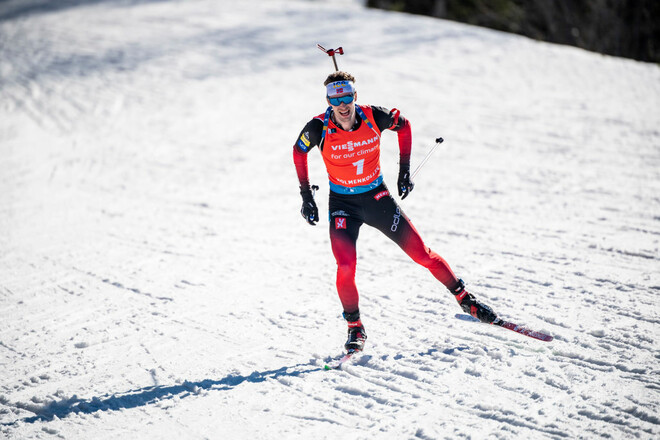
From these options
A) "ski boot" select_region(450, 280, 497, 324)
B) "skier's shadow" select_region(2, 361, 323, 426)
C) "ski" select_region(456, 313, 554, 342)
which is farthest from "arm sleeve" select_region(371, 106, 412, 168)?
"skier's shadow" select_region(2, 361, 323, 426)

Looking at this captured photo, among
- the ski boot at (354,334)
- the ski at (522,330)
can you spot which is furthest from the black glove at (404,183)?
the ski at (522,330)

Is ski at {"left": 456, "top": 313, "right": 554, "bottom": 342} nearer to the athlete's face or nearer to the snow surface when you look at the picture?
the snow surface

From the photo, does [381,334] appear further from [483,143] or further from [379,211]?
[483,143]

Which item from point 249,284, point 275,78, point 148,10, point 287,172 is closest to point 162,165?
point 287,172

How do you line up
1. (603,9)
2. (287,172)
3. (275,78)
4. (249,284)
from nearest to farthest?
(249,284) → (287,172) → (275,78) → (603,9)

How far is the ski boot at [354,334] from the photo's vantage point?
3.89 m

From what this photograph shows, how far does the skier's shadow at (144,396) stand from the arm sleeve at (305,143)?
145cm

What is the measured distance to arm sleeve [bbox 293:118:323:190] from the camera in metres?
3.91

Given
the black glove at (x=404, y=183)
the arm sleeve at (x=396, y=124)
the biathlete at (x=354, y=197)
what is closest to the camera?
the biathlete at (x=354, y=197)

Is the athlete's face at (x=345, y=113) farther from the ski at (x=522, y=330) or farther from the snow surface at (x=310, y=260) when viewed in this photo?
the ski at (x=522, y=330)

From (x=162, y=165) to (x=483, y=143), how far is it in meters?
5.68

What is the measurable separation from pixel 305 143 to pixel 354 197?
0.56m

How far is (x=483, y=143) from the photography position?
9.12 metres

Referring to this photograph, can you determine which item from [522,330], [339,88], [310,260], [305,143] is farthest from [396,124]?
[310,260]
